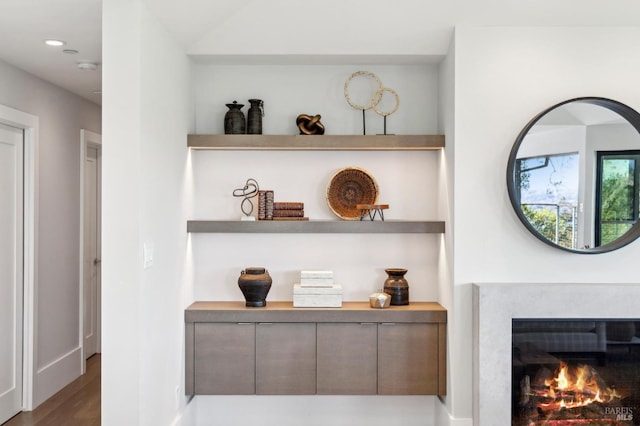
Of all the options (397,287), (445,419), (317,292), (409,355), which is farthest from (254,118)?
(445,419)

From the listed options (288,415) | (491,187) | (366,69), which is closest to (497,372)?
(491,187)

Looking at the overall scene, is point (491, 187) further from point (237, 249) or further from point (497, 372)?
point (237, 249)

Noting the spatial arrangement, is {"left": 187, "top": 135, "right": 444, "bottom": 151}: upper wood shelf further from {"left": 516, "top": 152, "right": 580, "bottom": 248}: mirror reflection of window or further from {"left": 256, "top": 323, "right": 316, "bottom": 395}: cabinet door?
{"left": 256, "top": 323, "right": 316, "bottom": 395}: cabinet door

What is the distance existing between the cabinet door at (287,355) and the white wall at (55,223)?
1830mm

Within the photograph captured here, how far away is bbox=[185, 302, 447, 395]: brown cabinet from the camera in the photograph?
141 inches

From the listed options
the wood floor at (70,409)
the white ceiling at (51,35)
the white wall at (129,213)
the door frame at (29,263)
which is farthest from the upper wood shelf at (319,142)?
the wood floor at (70,409)

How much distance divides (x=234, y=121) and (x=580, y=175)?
2.15 metres

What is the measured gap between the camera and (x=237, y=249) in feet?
12.9

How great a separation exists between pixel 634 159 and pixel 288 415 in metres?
2.70

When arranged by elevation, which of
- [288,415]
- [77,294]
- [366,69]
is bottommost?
[288,415]

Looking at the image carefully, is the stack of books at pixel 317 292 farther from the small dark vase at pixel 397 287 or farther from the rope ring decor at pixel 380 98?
the rope ring decor at pixel 380 98

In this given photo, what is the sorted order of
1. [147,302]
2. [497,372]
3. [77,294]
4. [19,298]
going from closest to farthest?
[147,302]
[497,372]
[19,298]
[77,294]

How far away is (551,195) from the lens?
3.43 metres

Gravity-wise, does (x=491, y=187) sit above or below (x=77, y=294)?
above
